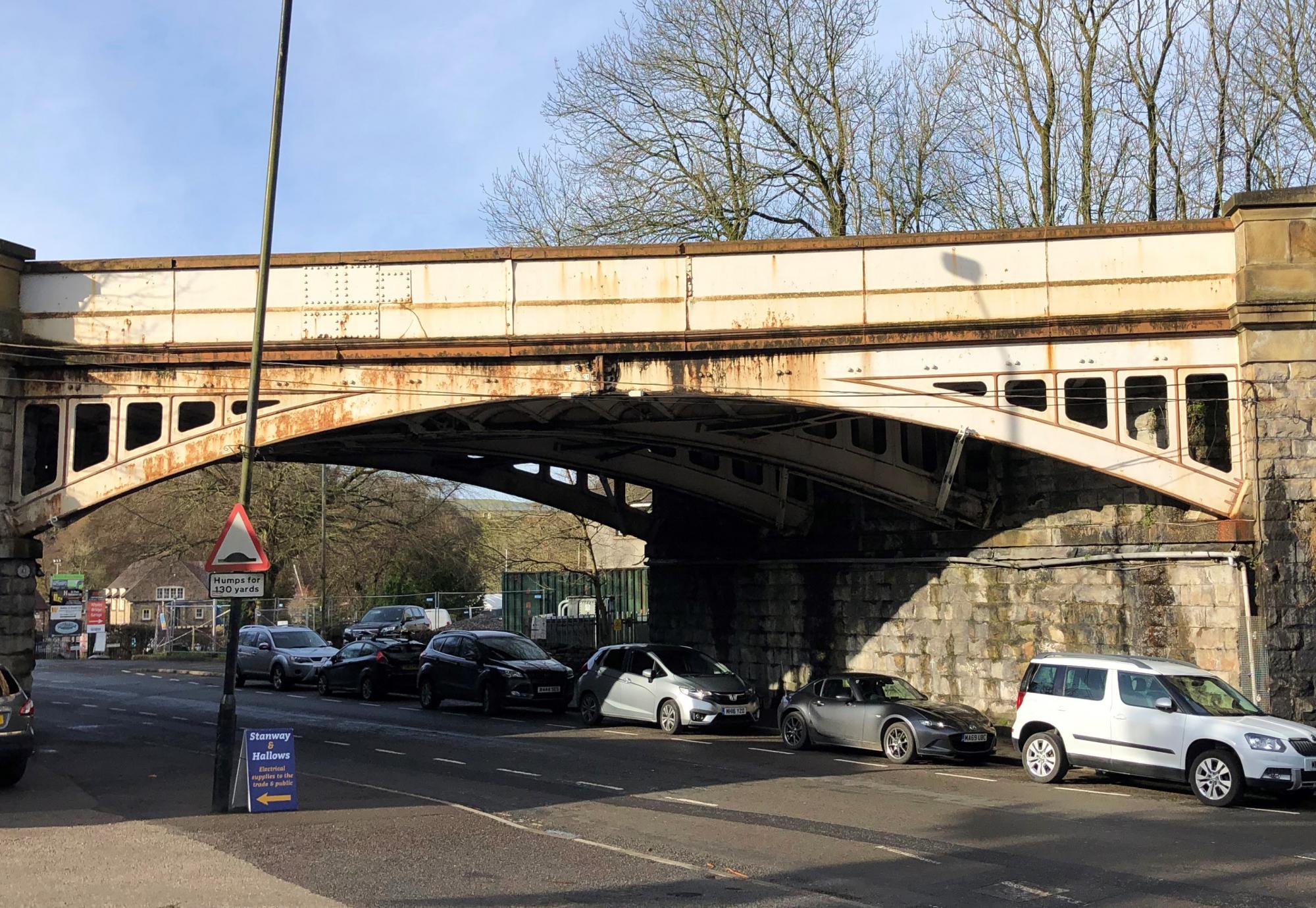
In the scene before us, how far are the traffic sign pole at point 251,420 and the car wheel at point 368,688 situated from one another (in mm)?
15601

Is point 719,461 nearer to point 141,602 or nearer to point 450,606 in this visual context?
point 450,606

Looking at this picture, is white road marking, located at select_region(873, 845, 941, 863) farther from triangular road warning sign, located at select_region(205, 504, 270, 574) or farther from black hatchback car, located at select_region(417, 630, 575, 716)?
black hatchback car, located at select_region(417, 630, 575, 716)

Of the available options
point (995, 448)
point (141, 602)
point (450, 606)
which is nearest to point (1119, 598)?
point (995, 448)

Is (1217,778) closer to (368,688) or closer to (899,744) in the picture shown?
(899,744)

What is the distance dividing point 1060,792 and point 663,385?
784 centimetres

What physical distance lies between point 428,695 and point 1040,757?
14.3 metres

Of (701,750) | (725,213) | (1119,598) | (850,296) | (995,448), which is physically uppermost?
(725,213)

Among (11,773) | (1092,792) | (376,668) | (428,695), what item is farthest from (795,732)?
(376,668)

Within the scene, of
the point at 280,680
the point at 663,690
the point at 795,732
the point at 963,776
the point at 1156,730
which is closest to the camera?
the point at 1156,730

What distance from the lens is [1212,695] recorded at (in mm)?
14461

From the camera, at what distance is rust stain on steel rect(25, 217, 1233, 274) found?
18234 mm

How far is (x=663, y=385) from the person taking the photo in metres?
18.5

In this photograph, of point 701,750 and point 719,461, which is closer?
point 701,750

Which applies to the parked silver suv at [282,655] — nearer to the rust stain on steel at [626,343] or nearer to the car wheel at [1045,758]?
the rust stain on steel at [626,343]
